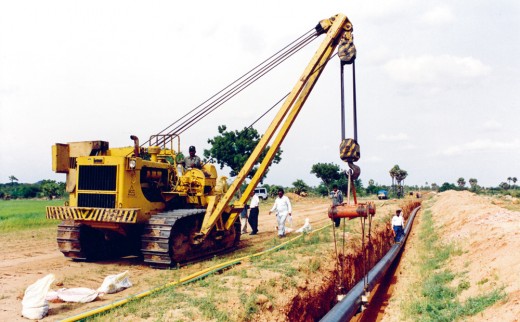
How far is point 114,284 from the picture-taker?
8031 millimetres

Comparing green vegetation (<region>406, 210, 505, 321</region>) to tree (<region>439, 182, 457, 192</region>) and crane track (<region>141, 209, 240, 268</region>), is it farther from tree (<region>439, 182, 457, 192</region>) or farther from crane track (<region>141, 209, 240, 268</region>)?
tree (<region>439, 182, 457, 192</region>)

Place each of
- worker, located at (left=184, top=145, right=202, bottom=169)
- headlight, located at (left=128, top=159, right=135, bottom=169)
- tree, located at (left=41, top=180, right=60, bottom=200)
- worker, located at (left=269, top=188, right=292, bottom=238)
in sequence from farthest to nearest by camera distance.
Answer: tree, located at (left=41, top=180, right=60, bottom=200), worker, located at (left=269, top=188, right=292, bottom=238), worker, located at (left=184, top=145, right=202, bottom=169), headlight, located at (left=128, top=159, right=135, bottom=169)

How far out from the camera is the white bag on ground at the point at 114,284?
26.0 feet

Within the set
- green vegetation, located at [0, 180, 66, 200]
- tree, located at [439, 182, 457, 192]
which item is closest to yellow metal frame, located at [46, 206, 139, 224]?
green vegetation, located at [0, 180, 66, 200]

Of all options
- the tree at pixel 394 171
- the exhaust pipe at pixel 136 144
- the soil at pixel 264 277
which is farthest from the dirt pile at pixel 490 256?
the tree at pixel 394 171

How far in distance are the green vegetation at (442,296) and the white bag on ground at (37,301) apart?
710cm

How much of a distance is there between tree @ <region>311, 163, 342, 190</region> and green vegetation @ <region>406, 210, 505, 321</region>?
5082cm

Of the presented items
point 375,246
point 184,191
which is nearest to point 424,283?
point 375,246

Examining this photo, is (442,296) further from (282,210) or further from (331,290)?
(282,210)

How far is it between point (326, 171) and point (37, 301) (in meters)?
61.0

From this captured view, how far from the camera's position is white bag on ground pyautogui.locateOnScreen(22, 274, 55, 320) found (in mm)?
6480

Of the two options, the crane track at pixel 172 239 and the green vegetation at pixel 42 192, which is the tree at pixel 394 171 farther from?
the crane track at pixel 172 239

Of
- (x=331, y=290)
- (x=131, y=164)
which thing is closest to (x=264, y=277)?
(x=331, y=290)

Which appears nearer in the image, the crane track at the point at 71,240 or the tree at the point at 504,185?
the crane track at the point at 71,240
